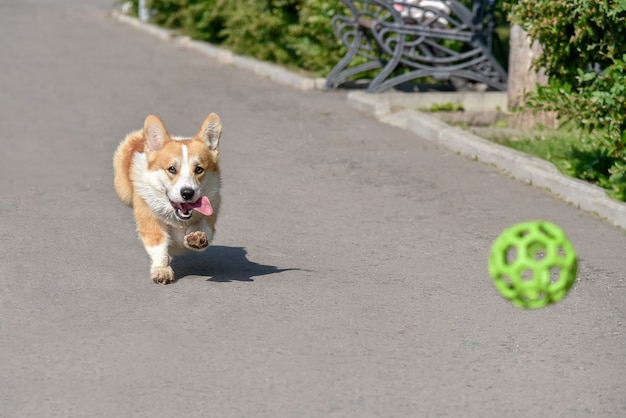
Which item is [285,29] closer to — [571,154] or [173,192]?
[571,154]

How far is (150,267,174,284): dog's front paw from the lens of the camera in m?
6.49

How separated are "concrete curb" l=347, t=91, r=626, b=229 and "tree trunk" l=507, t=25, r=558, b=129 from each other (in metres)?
0.99

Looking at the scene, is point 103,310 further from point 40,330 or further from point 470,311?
point 470,311

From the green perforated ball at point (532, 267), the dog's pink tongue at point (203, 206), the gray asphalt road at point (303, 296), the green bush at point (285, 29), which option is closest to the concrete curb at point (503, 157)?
the gray asphalt road at point (303, 296)

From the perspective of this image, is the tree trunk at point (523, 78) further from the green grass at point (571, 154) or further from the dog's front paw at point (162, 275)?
the dog's front paw at point (162, 275)

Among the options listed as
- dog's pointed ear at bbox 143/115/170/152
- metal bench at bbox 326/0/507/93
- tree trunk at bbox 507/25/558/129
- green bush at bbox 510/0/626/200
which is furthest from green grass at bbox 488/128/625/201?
dog's pointed ear at bbox 143/115/170/152

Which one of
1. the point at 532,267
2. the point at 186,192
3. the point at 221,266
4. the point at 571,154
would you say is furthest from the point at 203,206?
the point at 571,154

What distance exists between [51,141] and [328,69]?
5.53 metres

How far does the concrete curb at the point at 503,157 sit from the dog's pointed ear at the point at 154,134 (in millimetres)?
3420

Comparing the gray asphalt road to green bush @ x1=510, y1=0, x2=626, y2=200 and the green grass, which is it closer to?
the green grass

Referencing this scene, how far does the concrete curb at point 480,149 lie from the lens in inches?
339

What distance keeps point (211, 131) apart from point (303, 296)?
3.65ft

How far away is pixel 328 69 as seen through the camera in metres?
16.0

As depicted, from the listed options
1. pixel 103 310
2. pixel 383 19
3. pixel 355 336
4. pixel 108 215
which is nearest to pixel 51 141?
pixel 108 215
